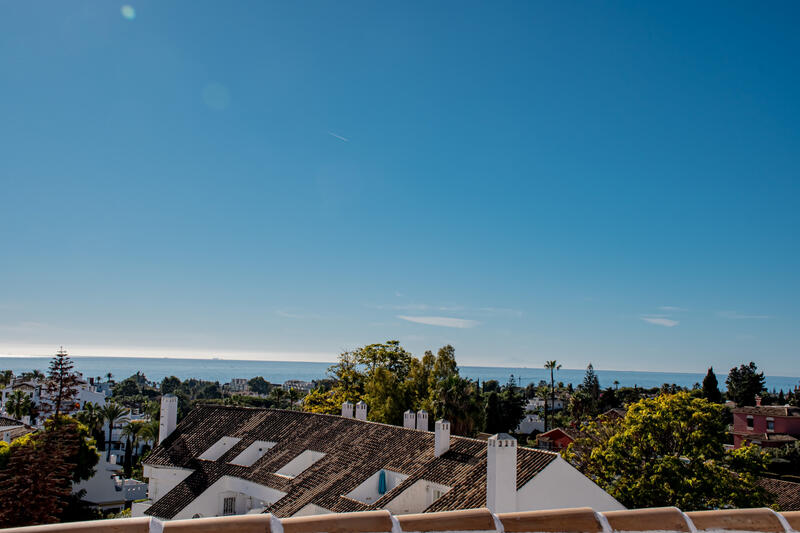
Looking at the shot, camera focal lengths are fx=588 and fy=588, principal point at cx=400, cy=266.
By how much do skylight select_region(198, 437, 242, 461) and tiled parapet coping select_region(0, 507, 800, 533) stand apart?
33.6 m

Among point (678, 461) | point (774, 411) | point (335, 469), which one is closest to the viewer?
point (678, 461)

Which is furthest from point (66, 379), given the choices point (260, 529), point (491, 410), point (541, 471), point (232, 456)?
point (491, 410)

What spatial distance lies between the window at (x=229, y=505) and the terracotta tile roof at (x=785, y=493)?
25.4m

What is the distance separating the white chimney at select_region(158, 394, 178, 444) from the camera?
37562 millimetres

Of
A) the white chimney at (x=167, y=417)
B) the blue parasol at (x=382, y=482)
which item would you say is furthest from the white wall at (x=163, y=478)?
the blue parasol at (x=382, y=482)

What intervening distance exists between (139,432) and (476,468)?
53.6 metres

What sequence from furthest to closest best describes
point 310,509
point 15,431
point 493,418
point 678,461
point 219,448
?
point 493,418, point 15,431, point 219,448, point 310,509, point 678,461

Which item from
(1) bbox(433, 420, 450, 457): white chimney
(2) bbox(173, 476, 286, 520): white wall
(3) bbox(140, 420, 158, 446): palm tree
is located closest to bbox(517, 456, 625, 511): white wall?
(1) bbox(433, 420, 450, 457): white chimney

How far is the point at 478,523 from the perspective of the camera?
9.51 ft

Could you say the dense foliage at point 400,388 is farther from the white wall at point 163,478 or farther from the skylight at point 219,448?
the white wall at point 163,478

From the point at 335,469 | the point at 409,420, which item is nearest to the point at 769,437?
the point at 409,420

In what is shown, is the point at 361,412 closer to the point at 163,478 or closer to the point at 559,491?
the point at 163,478

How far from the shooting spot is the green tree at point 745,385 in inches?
3132

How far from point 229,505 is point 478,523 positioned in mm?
29678
